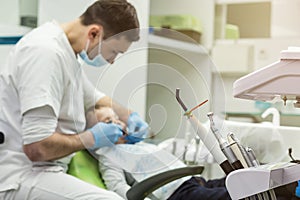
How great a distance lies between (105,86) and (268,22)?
5.85ft

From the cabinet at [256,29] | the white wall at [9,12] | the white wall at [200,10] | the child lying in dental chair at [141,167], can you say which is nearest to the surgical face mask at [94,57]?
the child lying in dental chair at [141,167]

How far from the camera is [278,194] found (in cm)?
79

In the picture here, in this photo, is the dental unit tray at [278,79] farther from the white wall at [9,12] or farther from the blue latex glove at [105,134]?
the white wall at [9,12]

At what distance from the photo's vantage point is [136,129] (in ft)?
4.72

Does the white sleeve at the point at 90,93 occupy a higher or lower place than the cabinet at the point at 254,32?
lower

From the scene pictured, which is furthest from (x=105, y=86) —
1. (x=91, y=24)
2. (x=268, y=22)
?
(x=268, y=22)

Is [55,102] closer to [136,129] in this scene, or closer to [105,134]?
[105,134]

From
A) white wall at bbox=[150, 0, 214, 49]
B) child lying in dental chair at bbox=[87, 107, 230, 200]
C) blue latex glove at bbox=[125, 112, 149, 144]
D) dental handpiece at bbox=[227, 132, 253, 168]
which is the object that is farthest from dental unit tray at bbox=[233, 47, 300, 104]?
white wall at bbox=[150, 0, 214, 49]

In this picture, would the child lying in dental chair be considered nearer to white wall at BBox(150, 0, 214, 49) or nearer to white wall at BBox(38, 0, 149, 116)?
white wall at BBox(38, 0, 149, 116)

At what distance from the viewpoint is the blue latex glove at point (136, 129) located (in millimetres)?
1389

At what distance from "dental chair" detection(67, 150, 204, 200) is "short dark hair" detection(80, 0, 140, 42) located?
394mm

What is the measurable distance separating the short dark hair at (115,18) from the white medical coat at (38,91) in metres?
0.12

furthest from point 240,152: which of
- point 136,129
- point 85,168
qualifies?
point 85,168

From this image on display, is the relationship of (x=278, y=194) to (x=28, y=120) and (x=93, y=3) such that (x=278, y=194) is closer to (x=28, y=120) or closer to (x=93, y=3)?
(x=28, y=120)
